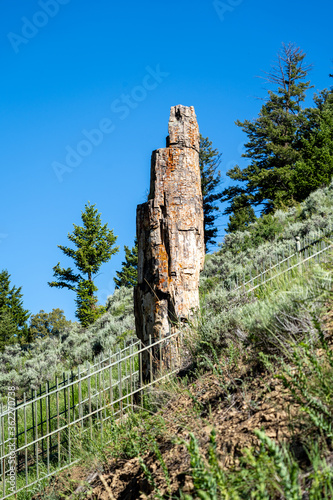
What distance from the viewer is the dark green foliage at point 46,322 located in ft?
113

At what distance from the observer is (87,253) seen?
27938 millimetres

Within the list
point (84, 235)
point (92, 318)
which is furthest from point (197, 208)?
point (84, 235)

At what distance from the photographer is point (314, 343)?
3754mm

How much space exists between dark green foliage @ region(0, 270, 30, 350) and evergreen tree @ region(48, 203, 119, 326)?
423 centimetres

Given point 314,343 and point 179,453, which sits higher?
point 314,343

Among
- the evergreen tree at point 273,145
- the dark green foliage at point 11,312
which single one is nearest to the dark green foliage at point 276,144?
the evergreen tree at point 273,145

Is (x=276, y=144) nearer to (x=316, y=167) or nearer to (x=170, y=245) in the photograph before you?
(x=316, y=167)

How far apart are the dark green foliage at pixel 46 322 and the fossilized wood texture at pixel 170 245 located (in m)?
29.3

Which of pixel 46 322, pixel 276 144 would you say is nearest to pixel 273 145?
pixel 276 144

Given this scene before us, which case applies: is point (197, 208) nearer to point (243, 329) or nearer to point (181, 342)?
point (181, 342)

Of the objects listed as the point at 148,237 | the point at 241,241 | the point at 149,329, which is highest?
the point at 241,241

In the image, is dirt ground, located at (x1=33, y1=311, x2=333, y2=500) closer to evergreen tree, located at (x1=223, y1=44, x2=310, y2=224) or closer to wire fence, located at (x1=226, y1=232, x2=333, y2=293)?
wire fence, located at (x1=226, y1=232, x2=333, y2=293)

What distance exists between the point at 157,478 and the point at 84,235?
83.6 ft

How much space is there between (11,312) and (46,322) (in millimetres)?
3491
